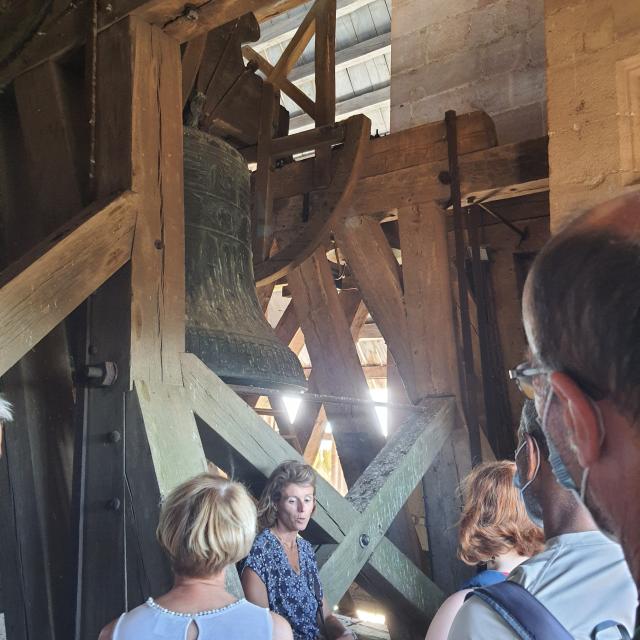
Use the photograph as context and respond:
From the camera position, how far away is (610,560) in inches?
50.4

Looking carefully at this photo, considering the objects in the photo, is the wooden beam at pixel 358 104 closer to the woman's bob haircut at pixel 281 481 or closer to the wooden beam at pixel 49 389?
the wooden beam at pixel 49 389

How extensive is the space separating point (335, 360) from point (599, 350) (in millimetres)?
2990

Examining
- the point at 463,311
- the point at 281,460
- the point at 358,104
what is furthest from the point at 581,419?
the point at 358,104

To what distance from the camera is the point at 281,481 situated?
92.7 inches

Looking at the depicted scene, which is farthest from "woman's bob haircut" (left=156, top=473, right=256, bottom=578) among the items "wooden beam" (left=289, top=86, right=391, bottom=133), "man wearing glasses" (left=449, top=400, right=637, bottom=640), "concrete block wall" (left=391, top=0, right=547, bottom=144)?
"wooden beam" (left=289, top=86, right=391, bottom=133)

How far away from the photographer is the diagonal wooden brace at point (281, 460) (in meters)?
2.06

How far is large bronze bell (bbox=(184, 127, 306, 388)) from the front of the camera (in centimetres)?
225

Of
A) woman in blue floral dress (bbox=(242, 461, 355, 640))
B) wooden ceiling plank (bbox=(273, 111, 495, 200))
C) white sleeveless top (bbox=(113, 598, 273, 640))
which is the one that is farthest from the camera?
wooden ceiling plank (bbox=(273, 111, 495, 200))

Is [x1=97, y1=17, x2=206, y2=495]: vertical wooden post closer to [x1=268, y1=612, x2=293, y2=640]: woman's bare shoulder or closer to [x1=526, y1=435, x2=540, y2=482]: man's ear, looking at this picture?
[x1=268, y1=612, x2=293, y2=640]: woman's bare shoulder

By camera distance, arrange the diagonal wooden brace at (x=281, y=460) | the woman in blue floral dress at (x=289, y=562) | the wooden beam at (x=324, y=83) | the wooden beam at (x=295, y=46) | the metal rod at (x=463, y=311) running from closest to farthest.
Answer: the diagonal wooden brace at (x=281, y=460) < the woman in blue floral dress at (x=289, y=562) < the metal rod at (x=463, y=311) < the wooden beam at (x=324, y=83) < the wooden beam at (x=295, y=46)

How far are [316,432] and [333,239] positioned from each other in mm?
1774

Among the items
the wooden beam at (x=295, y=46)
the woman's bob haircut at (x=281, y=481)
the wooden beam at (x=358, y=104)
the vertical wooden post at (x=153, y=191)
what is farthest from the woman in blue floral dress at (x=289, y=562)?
the wooden beam at (x=358, y=104)

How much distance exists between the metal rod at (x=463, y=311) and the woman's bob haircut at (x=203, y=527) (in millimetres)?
1539

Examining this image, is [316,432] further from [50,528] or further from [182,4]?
[182,4]
